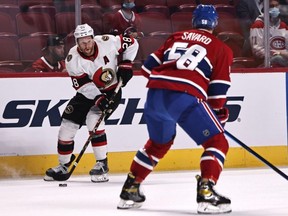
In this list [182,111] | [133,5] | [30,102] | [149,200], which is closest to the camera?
[182,111]

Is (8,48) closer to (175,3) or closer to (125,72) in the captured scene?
(125,72)

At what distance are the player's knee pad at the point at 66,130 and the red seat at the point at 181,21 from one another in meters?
1.31

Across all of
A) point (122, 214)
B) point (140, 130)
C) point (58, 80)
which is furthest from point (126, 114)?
point (122, 214)

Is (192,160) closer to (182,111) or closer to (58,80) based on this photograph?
(58,80)

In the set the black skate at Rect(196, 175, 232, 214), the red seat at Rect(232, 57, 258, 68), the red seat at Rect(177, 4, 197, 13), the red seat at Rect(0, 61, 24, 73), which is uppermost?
the red seat at Rect(177, 4, 197, 13)

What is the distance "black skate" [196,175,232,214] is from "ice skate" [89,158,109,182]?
1.81 metres

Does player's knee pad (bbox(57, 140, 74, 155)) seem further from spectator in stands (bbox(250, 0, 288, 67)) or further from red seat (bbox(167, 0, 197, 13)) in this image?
spectator in stands (bbox(250, 0, 288, 67))

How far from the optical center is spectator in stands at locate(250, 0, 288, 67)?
691 centimetres

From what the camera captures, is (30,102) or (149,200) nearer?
(149,200)

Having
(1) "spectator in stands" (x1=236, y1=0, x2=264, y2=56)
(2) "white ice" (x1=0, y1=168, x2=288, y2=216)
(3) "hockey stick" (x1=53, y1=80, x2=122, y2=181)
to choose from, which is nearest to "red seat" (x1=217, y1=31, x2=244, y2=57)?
(1) "spectator in stands" (x1=236, y1=0, x2=264, y2=56)

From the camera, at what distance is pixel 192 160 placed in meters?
6.69

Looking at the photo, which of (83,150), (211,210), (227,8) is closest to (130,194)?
(211,210)

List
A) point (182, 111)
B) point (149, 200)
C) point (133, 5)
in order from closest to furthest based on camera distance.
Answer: point (182, 111) → point (149, 200) → point (133, 5)

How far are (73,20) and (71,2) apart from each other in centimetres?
14
